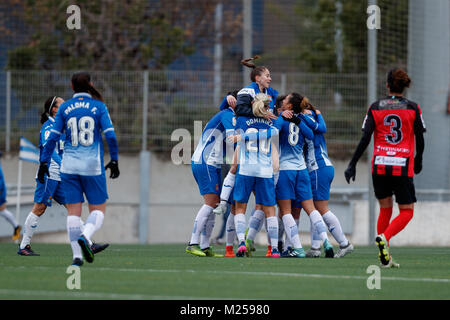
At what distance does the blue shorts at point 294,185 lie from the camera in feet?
38.0

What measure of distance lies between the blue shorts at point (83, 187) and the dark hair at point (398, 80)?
126 inches

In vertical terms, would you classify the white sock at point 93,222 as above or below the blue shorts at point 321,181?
below

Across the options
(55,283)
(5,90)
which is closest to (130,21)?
(5,90)

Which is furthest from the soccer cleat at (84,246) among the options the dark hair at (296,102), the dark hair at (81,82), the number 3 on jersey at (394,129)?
the dark hair at (296,102)

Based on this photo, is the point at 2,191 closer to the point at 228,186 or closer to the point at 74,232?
the point at 228,186

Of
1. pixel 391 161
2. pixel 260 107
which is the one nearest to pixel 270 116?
pixel 260 107

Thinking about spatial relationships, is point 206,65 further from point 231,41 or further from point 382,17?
point 382,17

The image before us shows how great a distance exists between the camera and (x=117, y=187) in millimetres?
22641

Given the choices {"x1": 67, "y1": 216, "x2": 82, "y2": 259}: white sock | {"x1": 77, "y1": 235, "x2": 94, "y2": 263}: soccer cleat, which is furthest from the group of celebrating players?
{"x1": 77, "y1": 235, "x2": 94, "y2": 263}: soccer cleat

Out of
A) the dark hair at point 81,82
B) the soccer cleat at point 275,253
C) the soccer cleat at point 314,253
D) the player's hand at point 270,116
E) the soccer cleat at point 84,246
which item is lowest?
the soccer cleat at point 314,253

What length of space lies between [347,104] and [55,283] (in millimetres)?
14317

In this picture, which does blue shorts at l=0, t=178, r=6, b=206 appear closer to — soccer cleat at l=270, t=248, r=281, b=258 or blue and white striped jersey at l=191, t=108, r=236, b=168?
blue and white striped jersey at l=191, t=108, r=236, b=168

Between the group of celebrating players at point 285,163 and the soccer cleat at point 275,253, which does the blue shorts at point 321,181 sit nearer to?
the group of celebrating players at point 285,163

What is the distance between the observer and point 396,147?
9.93m
